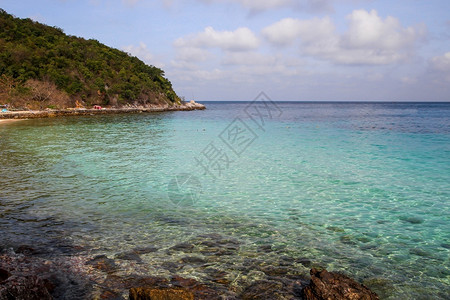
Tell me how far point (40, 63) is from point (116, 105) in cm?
1877

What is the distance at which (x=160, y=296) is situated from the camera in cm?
413

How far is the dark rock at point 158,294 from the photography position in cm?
414

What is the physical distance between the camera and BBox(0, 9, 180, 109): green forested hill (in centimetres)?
6009

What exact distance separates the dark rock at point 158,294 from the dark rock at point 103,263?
1.46m

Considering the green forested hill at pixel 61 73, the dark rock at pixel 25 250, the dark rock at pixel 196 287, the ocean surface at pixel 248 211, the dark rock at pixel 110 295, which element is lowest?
the ocean surface at pixel 248 211

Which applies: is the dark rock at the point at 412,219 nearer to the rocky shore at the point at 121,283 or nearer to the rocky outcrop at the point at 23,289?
the rocky shore at the point at 121,283

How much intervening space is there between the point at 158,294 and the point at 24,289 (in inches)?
69.5

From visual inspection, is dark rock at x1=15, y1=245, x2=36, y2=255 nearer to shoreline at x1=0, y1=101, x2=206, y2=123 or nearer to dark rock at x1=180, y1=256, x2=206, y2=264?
dark rock at x1=180, y1=256, x2=206, y2=264

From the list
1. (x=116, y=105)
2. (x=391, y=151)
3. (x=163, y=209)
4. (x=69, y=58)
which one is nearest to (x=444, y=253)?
(x=163, y=209)

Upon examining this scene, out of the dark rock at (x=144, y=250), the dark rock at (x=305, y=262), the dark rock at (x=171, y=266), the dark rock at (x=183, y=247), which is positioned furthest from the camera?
the dark rock at (x=183, y=247)

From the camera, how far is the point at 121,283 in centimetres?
506

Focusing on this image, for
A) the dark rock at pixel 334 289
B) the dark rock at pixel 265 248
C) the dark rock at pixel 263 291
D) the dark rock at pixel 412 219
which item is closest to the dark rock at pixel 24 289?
the dark rock at pixel 263 291

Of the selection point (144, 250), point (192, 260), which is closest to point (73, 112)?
point (144, 250)

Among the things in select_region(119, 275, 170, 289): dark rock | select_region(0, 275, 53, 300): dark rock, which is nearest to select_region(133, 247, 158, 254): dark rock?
select_region(119, 275, 170, 289): dark rock
